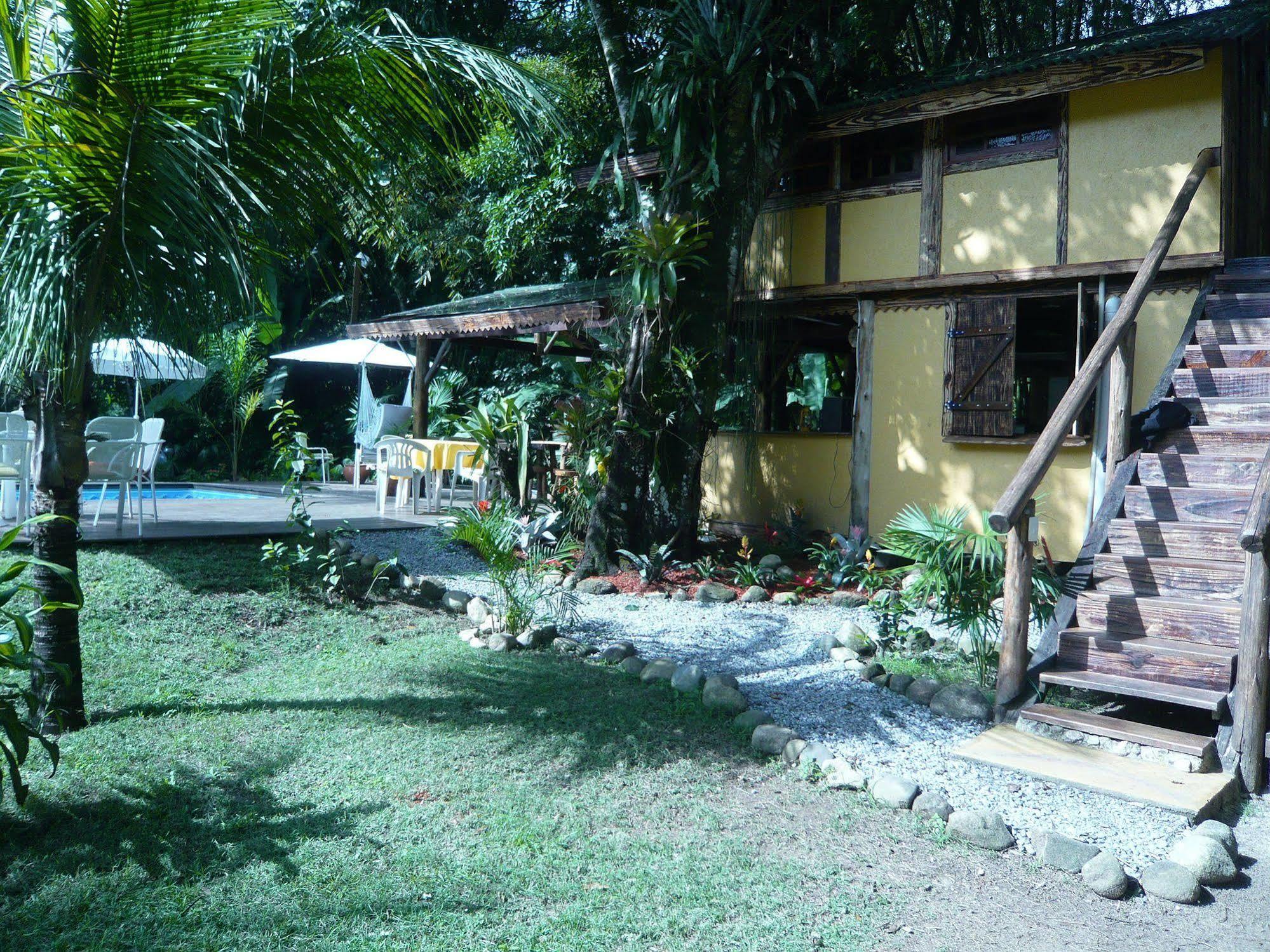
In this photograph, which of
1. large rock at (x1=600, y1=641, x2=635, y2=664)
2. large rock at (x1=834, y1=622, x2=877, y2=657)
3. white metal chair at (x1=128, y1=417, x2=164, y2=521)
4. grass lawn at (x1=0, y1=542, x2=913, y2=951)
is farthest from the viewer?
white metal chair at (x1=128, y1=417, x2=164, y2=521)

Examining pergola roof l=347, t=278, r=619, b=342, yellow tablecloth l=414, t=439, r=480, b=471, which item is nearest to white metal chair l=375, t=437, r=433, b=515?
yellow tablecloth l=414, t=439, r=480, b=471

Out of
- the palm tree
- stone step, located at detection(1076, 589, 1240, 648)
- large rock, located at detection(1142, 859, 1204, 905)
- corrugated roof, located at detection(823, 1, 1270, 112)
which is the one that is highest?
corrugated roof, located at detection(823, 1, 1270, 112)

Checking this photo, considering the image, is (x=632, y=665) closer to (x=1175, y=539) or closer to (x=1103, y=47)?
(x=1175, y=539)

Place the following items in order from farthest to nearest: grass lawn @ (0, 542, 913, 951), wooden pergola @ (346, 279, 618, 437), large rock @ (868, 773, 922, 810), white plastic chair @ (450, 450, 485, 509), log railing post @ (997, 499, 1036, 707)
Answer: white plastic chair @ (450, 450, 485, 509) → wooden pergola @ (346, 279, 618, 437) → log railing post @ (997, 499, 1036, 707) → large rock @ (868, 773, 922, 810) → grass lawn @ (0, 542, 913, 951)

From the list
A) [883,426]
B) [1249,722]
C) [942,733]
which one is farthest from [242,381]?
[1249,722]

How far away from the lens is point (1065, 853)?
11.3 ft

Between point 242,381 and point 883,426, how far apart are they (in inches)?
470

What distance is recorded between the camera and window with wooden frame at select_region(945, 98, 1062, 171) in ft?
27.0

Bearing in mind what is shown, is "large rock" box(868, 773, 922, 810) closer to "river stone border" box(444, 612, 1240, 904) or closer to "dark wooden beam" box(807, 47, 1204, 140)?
"river stone border" box(444, 612, 1240, 904)

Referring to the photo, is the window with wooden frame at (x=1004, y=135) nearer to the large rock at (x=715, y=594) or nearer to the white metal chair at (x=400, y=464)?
the large rock at (x=715, y=594)

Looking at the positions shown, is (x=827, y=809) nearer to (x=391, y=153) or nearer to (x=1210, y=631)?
(x=1210, y=631)

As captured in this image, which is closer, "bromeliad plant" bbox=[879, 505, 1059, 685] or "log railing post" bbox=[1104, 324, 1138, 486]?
"bromeliad plant" bbox=[879, 505, 1059, 685]

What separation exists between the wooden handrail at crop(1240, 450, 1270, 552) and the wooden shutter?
3.99 metres

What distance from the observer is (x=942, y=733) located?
4766 mm
